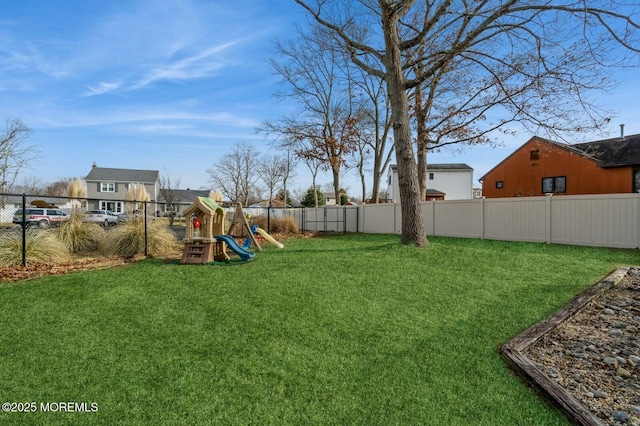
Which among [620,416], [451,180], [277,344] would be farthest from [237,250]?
[451,180]

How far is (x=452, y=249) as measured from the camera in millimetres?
7844

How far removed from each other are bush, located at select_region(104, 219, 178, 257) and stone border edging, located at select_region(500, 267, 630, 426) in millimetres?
7531

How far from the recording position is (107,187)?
37.5 m

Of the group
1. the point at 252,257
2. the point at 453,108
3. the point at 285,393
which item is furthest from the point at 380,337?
the point at 453,108

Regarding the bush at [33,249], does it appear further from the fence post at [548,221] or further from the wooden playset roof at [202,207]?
the fence post at [548,221]

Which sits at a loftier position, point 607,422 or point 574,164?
point 574,164

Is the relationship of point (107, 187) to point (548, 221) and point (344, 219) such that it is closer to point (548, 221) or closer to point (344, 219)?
point (344, 219)

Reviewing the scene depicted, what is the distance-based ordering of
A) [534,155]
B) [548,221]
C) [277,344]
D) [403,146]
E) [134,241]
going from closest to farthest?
[277,344] < [134,241] < [403,146] < [548,221] < [534,155]

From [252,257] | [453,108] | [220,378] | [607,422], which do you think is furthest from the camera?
[453,108]

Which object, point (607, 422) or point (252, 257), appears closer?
point (607, 422)

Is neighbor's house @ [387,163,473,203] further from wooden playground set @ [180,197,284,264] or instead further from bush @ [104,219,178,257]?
wooden playground set @ [180,197,284,264]

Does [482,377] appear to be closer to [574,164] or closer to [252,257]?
[252,257]

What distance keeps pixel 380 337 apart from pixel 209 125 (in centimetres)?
1594

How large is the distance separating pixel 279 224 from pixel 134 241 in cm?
734
